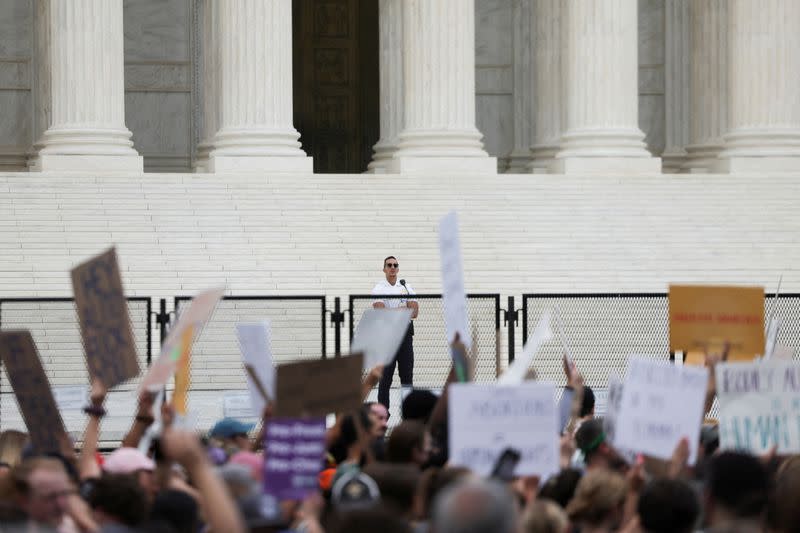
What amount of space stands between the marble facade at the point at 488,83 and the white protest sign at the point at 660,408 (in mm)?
35086

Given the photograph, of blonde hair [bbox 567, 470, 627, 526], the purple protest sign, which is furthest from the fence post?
blonde hair [bbox 567, 470, 627, 526]

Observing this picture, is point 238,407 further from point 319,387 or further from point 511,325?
point 319,387

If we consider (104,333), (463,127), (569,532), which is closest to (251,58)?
(463,127)

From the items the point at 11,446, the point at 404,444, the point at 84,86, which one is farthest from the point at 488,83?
the point at 404,444

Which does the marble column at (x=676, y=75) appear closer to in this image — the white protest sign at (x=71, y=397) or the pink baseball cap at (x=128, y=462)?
the white protest sign at (x=71, y=397)

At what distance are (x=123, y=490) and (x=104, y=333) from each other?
404 cm

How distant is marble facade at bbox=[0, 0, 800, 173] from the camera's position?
5266 cm

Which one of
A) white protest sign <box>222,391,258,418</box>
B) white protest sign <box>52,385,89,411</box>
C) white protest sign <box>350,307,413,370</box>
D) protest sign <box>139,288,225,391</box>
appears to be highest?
protest sign <box>139,288,225,391</box>

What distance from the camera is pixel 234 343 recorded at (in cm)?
2986

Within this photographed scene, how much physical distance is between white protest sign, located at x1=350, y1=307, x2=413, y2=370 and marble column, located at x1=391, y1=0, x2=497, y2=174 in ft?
91.6

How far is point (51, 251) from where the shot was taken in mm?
38719

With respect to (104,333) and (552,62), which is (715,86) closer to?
(552,62)

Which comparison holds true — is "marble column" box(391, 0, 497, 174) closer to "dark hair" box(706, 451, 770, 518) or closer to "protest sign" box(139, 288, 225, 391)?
"protest sign" box(139, 288, 225, 391)

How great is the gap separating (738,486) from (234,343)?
19181 mm
